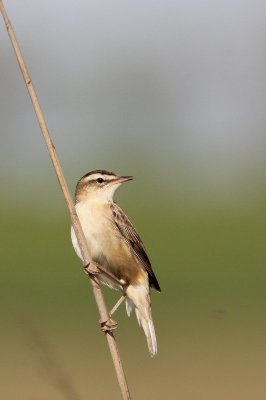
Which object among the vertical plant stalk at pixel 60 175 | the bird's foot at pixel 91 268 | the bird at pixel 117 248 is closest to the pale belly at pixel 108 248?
the bird at pixel 117 248

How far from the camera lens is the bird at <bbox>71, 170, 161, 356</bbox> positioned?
685 cm

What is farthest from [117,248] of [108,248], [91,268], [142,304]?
[91,268]

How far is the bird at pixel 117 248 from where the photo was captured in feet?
22.5

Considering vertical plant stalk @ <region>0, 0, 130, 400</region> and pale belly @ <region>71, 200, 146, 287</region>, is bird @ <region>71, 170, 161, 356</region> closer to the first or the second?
pale belly @ <region>71, 200, 146, 287</region>

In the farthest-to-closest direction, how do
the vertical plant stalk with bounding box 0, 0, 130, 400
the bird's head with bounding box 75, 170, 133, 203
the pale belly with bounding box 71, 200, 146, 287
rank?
1. the bird's head with bounding box 75, 170, 133, 203
2. the pale belly with bounding box 71, 200, 146, 287
3. the vertical plant stalk with bounding box 0, 0, 130, 400

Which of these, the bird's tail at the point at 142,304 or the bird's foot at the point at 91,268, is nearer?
the bird's foot at the point at 91,268

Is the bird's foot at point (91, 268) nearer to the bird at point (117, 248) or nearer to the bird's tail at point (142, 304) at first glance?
the bird at point (117, 248)

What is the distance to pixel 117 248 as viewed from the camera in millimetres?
6922

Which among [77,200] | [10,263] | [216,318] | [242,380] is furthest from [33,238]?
[77,200]

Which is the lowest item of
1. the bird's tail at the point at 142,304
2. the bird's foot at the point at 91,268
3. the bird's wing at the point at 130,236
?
the bird's tail at the point at 142,304

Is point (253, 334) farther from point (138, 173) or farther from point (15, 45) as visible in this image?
point (138, 173)

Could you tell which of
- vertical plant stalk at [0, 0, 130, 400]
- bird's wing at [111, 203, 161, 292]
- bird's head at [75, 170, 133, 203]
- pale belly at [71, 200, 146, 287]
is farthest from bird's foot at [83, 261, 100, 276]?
bird's head at [75, 170, 133, 203]

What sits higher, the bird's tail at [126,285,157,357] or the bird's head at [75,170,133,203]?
the bird's head at [75,170,133,203]

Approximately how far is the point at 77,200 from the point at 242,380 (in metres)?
4.49
